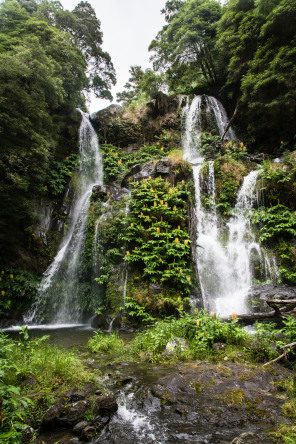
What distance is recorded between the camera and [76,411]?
244 centimetres

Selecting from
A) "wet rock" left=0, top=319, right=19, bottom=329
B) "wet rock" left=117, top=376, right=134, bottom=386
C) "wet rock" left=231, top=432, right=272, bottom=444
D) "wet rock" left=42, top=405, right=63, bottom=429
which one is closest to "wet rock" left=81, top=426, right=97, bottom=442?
"wet rock" left=42, top=405, right=63, bottom=429

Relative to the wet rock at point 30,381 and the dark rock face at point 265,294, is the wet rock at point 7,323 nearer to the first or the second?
the wet rock at point 30,381

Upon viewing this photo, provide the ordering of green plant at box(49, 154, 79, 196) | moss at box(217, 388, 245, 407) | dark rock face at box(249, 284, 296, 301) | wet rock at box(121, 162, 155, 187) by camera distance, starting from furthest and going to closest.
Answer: green plant at box(49, 154, 79, 196)
wet rock at box(121, 162, 155, 187)
dark rock face at box(249, 284, 296, 301)
moss at box(217, 388, 245, 407)

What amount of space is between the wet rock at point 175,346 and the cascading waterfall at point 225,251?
2709 millimetres

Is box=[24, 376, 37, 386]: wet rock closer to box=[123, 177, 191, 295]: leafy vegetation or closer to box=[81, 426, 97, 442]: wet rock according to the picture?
box=[81, 426, 97, 442]: wet rock

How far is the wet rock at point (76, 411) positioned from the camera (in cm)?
238

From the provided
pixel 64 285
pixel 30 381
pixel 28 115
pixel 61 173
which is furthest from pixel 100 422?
pixel 61 173

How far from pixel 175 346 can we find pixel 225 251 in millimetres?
5250

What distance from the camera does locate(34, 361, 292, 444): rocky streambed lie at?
2.27 m

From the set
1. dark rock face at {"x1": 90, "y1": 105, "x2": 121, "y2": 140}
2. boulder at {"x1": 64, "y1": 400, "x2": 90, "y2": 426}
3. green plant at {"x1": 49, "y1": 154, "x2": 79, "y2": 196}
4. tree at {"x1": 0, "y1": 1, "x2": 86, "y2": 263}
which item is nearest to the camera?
boulder at {"x1": 64, "y1": 400, "x2": 90, "y2": 426}

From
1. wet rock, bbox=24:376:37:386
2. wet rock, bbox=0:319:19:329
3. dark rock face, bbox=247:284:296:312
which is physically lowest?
wet rock, bbox=0:319:19:329

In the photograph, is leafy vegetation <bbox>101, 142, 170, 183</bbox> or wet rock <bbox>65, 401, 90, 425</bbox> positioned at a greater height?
leafy vegetation <bbox>101, 142, 170, 183</bbox>

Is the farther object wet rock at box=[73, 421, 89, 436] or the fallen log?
the fallen log

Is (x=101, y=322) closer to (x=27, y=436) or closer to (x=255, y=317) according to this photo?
(x=255, y=317)
